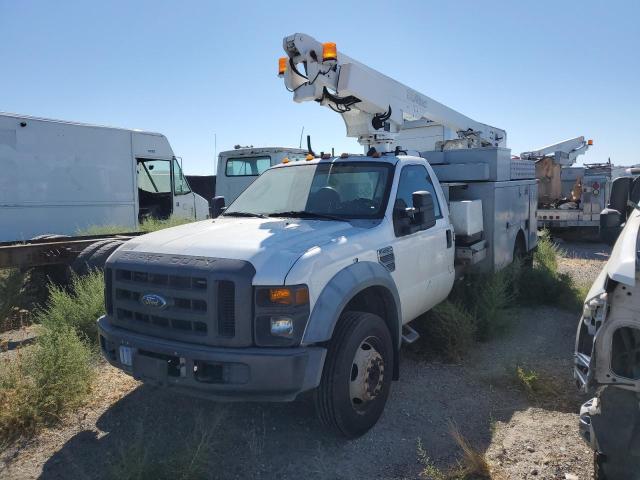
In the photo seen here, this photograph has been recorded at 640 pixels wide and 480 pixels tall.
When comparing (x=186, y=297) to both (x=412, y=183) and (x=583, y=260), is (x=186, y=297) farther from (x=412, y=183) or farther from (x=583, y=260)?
(x=583, y=260)

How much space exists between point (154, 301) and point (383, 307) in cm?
178

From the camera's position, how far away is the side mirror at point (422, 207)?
13.7 ft

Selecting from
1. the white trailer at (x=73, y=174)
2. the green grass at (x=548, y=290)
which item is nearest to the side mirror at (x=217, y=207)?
the green grass at (x=548, y=290)

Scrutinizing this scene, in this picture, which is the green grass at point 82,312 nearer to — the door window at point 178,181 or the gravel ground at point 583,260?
the gravel ground at point 583,260

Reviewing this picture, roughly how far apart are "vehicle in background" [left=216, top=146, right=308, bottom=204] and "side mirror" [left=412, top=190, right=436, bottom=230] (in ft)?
32.0

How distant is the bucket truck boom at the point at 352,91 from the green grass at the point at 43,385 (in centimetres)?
330

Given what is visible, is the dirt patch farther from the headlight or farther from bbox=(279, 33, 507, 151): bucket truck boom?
bbox=(279, 33, 507, 151): bucket truck boom

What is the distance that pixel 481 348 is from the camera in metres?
5.47

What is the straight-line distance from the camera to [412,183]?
4.81 meters

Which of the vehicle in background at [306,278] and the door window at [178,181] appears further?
the door window at [178,181]

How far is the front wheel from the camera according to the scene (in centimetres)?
335

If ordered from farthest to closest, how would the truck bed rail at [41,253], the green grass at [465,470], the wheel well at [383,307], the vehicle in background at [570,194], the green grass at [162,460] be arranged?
the vehicle in background at [570,194] < the truck bed rail at [41,253] < the wheel well at [383,307] < the green grass at [465,470] < the green grass at [162,460]

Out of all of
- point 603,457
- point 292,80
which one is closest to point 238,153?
point 292,80

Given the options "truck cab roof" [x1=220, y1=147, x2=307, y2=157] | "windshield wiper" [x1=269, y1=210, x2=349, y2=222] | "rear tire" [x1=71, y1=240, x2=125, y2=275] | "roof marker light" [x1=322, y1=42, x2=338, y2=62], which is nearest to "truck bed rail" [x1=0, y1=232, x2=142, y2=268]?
"rear tire" [x1=71, y1=240, x2=125, y2=275]
